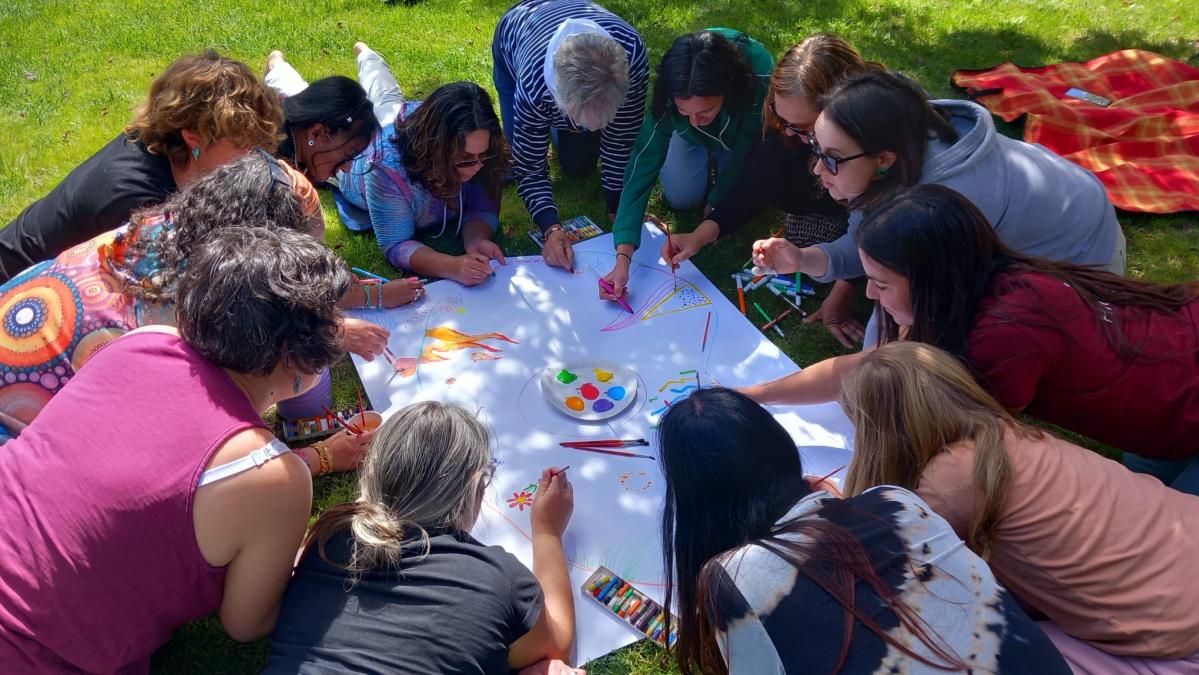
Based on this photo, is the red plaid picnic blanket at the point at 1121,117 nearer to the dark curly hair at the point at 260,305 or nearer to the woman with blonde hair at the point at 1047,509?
the woman with blonde hair at the point at 1047,509

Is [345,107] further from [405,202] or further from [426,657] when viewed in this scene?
[426,657]

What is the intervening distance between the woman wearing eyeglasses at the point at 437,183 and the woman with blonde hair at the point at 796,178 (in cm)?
90

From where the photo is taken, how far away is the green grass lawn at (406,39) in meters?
4.79

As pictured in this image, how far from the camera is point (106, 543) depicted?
1.80 meters

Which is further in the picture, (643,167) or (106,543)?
(643,167)

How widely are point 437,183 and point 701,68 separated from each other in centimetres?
124

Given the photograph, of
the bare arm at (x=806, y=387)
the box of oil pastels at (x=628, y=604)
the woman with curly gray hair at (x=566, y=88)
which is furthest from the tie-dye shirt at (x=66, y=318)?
the bare arm at (x=806, y=387)

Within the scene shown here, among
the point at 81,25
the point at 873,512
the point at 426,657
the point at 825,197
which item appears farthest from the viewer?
the point at 81,25

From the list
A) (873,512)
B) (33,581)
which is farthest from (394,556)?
(873,512)

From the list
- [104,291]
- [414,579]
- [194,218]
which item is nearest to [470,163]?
[194,218]

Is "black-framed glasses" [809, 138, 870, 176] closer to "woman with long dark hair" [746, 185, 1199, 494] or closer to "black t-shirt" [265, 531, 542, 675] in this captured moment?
"woman with long dark hair" [746, 185, 1199, 494]

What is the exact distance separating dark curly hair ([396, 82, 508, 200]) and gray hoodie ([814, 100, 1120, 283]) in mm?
1590

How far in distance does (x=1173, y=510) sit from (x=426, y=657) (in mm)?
1819

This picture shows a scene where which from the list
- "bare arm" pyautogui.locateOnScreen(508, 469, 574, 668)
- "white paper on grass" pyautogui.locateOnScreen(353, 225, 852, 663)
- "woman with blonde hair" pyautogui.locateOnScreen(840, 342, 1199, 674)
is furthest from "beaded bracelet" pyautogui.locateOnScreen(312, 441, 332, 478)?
"woman with blonde hair" pyautogui.locateOnScreen(840, 342, 1199, 674)
